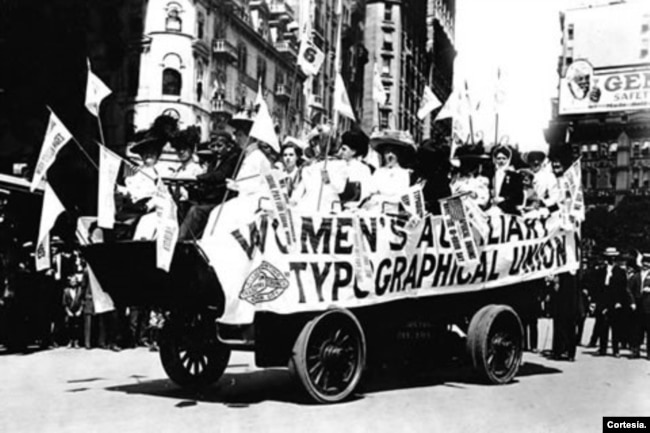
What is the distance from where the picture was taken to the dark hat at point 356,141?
33.7 ft

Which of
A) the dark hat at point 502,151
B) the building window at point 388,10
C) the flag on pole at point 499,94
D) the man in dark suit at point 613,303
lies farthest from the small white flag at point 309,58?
the building window at point 388,10

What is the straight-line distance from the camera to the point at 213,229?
28.7 feet

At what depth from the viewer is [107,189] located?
8797 millimetres

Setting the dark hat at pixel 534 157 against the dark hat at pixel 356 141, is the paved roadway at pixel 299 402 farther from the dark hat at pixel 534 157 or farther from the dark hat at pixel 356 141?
the dark hat at pixel 534 157

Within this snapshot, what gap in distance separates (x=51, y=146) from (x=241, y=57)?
154 feet

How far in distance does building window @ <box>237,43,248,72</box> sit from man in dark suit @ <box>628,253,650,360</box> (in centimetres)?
4107

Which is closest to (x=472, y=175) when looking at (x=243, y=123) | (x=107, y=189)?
(x=243, y=123)

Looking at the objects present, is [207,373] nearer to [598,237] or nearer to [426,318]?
[426,318]

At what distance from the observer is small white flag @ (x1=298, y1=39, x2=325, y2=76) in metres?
13.2

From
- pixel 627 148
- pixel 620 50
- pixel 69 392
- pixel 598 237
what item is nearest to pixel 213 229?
pixel 69 392

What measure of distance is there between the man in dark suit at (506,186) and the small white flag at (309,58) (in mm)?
2981

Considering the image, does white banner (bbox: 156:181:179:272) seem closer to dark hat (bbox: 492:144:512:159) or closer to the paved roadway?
the paved roadway

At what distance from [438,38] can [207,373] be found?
381 feet

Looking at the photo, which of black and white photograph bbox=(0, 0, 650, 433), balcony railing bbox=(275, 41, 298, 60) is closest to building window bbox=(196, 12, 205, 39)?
balcony railing bbox=(275, 41, 298, 60)
